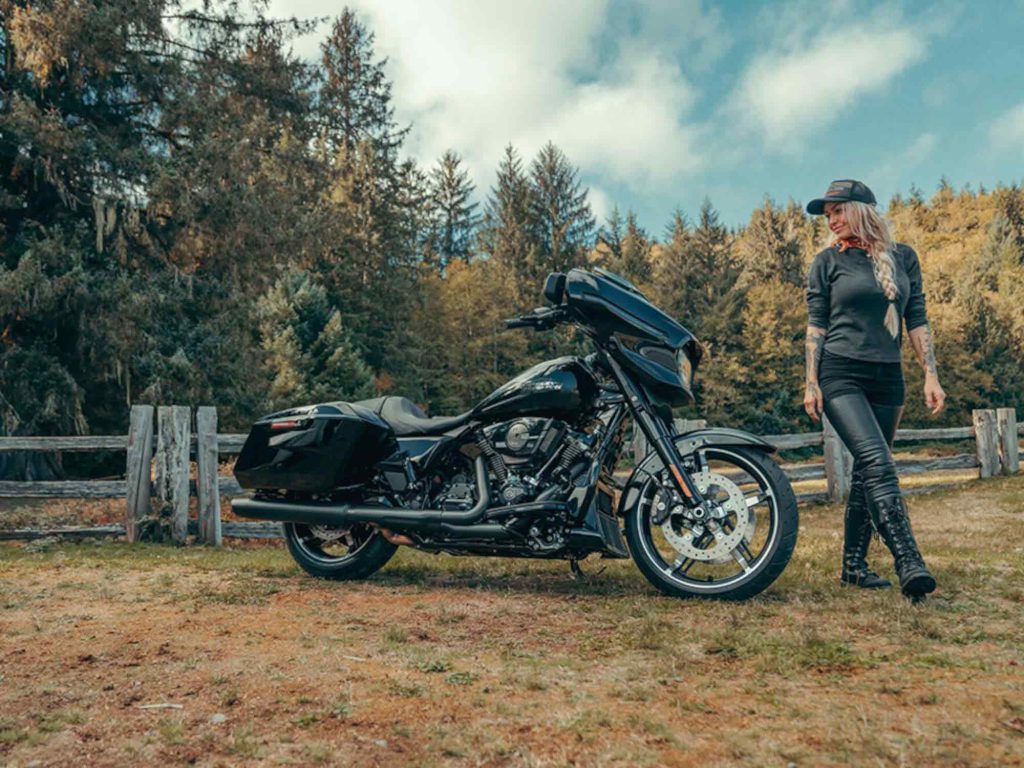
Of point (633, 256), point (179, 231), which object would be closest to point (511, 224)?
point (633, 256)

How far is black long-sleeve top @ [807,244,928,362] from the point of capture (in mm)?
4180

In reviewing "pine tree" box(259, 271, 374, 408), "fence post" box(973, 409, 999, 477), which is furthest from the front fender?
"pine tree" box(259, 271, 374, 408)

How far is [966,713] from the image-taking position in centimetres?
238

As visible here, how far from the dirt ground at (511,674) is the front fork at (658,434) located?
522mm

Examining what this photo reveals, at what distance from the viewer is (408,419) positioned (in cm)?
486

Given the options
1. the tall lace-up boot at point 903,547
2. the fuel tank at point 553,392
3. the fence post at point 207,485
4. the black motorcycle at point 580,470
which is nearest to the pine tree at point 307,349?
the fence post at point 207,485

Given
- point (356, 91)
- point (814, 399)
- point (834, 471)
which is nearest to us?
point (814, 399)

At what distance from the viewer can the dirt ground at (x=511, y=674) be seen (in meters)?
2.22

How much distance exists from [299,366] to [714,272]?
20.3 metres

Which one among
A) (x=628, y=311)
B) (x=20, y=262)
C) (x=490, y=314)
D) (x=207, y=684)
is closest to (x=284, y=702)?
(x=207, y=684)

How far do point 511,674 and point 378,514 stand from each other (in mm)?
1854

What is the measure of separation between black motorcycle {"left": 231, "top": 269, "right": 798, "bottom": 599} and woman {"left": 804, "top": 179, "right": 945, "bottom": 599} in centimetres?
45

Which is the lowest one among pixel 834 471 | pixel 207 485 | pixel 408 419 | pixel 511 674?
pixel 511 674

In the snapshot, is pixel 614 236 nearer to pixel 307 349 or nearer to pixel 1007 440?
pixel 307 349
